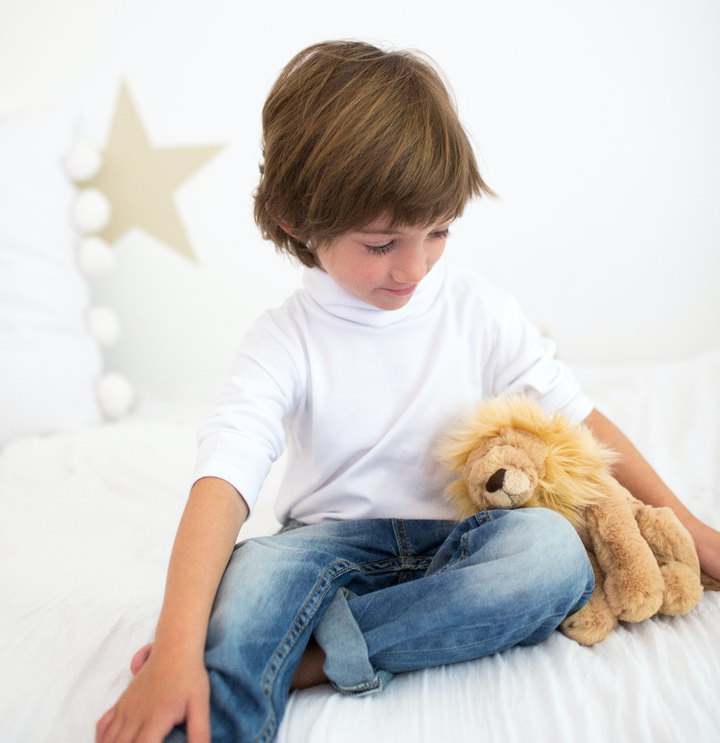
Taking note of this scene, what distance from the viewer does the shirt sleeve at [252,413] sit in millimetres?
653

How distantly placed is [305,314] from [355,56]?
298 millimetres

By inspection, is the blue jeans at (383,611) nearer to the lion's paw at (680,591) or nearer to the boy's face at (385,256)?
the lion's paw at (680,591)

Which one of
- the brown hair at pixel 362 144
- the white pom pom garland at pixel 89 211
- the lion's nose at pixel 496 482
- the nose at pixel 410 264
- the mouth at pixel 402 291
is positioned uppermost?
the brown hair at pixel 362 144

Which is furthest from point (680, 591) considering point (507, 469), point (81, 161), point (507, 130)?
point (81, 161)

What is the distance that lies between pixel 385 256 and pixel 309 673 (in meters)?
0.42

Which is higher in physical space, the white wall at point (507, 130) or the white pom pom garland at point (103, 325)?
the white wall at point (507, 130)

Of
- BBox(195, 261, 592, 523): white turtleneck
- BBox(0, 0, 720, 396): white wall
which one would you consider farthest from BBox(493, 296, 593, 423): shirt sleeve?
BBox(0, 0, 720, 396): white wall

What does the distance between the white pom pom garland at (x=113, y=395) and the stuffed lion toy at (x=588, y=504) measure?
99 centimetres

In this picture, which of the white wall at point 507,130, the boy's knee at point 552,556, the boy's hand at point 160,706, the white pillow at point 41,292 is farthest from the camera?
the white wall at point 507,130

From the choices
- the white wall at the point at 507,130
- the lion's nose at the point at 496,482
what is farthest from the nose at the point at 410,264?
the white wall at the point at 507,130

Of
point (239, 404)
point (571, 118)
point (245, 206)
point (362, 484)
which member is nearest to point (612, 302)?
point (571, 118)

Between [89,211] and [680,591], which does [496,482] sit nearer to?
[680,591]

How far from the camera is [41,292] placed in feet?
4.43

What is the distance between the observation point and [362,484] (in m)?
0.77
